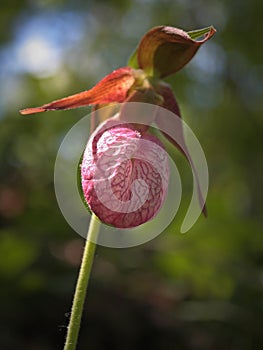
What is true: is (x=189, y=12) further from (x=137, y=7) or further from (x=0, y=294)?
(x=0, y=294)

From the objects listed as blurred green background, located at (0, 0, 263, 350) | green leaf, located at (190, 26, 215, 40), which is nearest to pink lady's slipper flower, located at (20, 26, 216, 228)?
green leaf, located at (190, 26, 215, 40)

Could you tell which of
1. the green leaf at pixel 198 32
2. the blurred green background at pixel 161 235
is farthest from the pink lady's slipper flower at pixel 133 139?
the blurred green background at pixel 161 235

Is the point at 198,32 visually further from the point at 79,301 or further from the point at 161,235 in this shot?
the point at 161,235

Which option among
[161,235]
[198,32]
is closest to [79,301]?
[198,32]

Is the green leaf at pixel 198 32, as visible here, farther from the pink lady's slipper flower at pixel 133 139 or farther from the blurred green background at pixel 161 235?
the blurred green background at pixel 161 235

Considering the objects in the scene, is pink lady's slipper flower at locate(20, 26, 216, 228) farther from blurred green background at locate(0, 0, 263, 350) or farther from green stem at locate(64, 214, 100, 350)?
blurred green background at locate(0, 0, 263, 350)

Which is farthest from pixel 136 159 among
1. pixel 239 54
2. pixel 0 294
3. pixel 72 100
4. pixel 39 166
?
pixel 239 54
